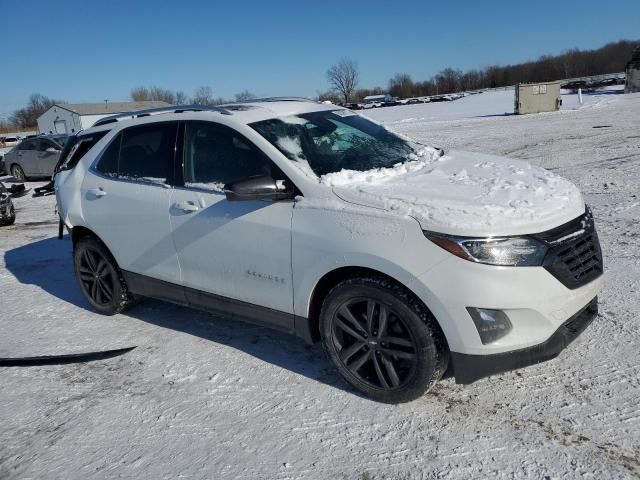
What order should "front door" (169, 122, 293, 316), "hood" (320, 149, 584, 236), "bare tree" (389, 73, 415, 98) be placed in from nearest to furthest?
1. "hood" (320, 149, 584, 236)
2. "front door" (169, 122, 293, 316)
3. "bare tree" (389, 73, 415, 98)

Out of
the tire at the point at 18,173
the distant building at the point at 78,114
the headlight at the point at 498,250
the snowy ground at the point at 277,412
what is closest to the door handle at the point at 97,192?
the snowy ground at the point at 277,412

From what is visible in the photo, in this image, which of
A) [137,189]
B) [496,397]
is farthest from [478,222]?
[137,189]

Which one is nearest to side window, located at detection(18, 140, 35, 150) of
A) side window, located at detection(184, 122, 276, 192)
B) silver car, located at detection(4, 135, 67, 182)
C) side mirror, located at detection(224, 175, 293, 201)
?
silver car, located at detection(4, 135, 67, 182)

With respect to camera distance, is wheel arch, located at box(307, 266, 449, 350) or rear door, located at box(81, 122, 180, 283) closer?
wheel arch, located at box(307, 266, 449, 350)

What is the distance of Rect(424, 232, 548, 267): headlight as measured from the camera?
273 centimetres

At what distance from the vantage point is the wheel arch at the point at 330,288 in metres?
2.94

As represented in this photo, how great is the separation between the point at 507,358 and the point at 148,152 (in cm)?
316

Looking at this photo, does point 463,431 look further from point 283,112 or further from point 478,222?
point 283,112

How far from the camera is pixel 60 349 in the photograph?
4.36 meters

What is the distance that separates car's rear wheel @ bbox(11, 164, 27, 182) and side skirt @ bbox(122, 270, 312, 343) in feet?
50.2

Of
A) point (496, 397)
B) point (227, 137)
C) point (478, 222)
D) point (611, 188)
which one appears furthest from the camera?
point (611, 188)

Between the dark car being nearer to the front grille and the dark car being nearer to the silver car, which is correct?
the silver car

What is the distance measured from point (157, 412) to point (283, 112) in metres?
2.30

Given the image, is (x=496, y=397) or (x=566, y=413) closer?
(x=566, y=413)
